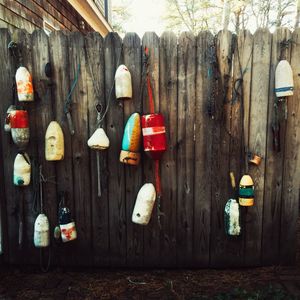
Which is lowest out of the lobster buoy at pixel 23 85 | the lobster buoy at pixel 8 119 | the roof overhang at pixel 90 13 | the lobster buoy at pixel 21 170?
the lobster buoy at pixel 21 170

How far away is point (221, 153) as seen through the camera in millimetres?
2623

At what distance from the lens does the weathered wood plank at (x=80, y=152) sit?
101 inches

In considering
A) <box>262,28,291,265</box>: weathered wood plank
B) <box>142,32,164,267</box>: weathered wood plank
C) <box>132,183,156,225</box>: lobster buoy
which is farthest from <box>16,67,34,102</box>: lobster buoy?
<box>262,28,291,265</box>: weathered wood plank

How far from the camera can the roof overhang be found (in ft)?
20.8

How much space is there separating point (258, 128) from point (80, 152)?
1.54 meters

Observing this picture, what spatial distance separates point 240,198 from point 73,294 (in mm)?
1549

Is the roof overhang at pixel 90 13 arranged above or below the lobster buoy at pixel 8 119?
above

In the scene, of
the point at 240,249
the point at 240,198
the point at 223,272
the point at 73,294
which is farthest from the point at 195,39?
the point at 73,294

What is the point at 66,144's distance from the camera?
2660 millimetres

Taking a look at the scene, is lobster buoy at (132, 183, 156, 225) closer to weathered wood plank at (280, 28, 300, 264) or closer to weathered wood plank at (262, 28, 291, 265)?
weathered wood plank at (262, 28, 291, 265)

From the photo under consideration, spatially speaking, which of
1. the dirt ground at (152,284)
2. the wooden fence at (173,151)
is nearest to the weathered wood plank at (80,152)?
the wooden fence at (173,151)

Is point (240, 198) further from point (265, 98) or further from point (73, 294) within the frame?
point (73, 294)

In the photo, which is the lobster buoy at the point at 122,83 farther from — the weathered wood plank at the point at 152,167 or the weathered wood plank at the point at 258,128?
the weathered wood plank at the point at 258,128

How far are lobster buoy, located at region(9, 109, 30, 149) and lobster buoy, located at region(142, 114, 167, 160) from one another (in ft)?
3.17
